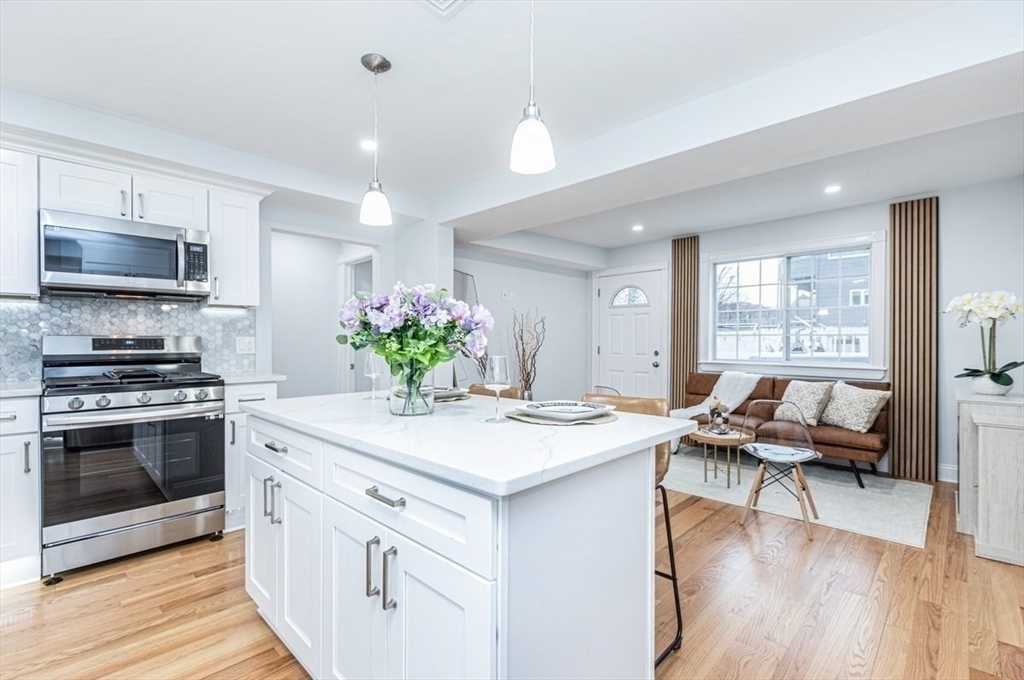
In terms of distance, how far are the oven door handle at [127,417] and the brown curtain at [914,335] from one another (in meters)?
5.50

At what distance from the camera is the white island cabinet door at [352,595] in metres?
1.26

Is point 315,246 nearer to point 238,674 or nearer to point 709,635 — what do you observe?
point 238,674

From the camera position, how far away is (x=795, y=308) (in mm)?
5062

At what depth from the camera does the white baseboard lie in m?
4.05

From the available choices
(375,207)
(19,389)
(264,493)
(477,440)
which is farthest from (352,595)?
(19,389)

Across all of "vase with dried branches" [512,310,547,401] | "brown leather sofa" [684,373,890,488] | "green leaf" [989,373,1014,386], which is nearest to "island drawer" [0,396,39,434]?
"vase with dried branches" [512,310,547,401]

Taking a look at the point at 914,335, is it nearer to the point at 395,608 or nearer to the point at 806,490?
the point at 806,490

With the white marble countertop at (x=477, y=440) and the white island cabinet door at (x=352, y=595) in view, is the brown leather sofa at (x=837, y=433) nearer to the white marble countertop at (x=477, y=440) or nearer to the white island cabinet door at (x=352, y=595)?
the white marble countertop at (x=477, y=440)

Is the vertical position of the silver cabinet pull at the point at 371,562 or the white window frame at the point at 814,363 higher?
the white window frame at the point at 814,363

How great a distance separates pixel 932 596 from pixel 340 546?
2.67 m

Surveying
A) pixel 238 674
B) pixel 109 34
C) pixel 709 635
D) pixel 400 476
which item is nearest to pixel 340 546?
pixel 400 476

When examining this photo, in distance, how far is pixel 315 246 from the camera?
5.52m

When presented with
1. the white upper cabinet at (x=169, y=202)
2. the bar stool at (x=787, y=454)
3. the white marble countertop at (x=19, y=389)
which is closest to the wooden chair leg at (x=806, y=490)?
the bar stool at (x=787, y=454)

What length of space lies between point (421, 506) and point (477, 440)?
0.80ft
